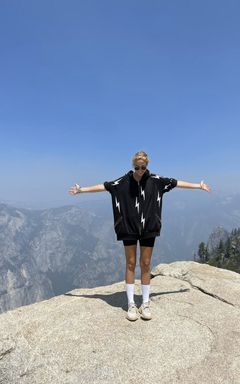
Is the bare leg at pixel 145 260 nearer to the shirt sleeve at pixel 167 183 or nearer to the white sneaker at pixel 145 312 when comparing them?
the white sneaker at pixel 145 312

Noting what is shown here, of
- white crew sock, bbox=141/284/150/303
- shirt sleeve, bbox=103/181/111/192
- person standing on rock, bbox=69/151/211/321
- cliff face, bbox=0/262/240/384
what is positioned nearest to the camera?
cliff face, bbox=0/262/240/384

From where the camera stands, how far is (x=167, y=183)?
13.2 metres

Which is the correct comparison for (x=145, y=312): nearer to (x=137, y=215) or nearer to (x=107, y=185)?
(x=137, y=215)

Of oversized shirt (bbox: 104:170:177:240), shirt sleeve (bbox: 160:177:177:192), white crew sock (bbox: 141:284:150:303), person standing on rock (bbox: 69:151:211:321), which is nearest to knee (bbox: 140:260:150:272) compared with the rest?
person standing on rock (bbox: 69:151:211:321)

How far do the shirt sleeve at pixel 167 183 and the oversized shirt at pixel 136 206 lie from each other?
0.26 metres

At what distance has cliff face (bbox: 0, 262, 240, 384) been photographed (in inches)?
370

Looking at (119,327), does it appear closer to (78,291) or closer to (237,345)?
(237,345)

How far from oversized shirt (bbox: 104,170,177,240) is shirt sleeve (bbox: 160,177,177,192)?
10.1 inches

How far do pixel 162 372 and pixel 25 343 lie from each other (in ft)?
13.5

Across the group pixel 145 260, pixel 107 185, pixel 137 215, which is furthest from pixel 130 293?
pixel 107 185

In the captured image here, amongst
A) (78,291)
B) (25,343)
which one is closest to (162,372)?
(25,343)

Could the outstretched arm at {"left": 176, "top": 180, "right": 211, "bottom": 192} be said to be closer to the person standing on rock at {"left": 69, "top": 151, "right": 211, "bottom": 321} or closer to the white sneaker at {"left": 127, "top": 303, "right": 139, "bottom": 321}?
the person standing on rock at {"left": 69, "top": 151, "right": 211, "bottom": 321}

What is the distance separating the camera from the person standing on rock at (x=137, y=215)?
1232 centimetres

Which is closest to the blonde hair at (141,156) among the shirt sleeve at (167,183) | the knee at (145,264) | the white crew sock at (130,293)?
the shirt sleeve at (167,183)
